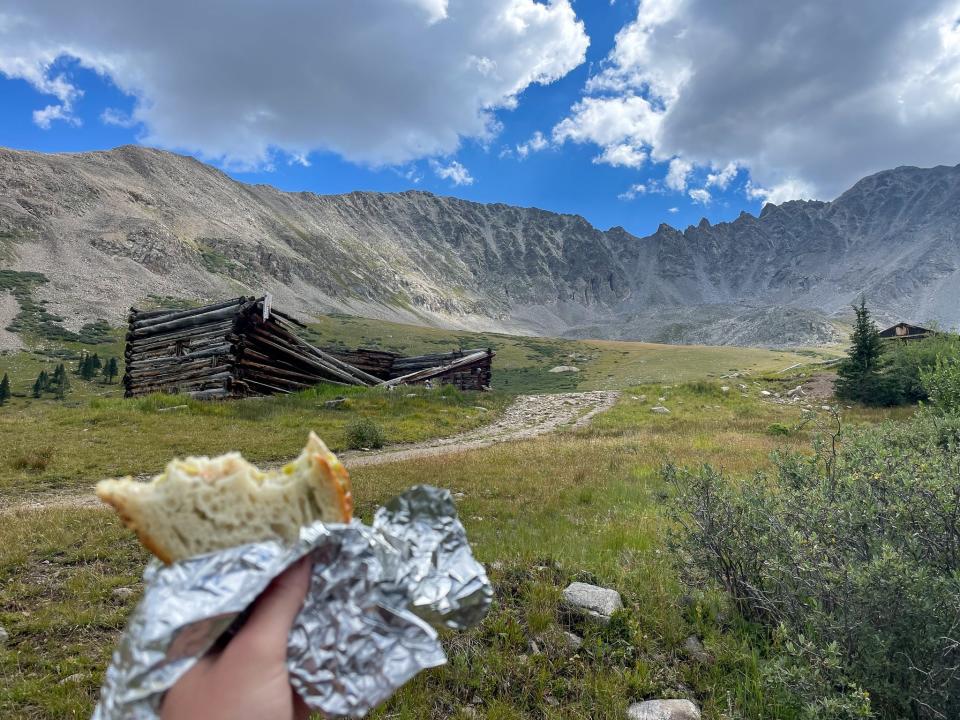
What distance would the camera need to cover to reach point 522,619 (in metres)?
4.07

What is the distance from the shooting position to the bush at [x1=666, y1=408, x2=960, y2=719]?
266 centimetres

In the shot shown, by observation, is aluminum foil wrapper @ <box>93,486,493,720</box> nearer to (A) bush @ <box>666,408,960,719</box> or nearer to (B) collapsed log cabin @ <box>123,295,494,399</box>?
(A) bush @ <box>666,408,960,719</box>

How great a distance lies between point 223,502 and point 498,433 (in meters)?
15.1

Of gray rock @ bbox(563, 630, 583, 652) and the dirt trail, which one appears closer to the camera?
gray rock @ bbox(563, 630, 583, 652)

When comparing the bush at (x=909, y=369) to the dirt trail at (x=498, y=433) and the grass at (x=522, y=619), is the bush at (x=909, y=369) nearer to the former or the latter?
the dirt trail at (x=498, y=433)

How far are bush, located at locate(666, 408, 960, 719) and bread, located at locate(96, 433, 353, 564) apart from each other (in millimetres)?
2568

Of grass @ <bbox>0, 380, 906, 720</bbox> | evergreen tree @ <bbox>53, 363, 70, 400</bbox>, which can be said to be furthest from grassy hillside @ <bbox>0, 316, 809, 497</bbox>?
evergreen tree @ <bbox>53, 363, 70, 400</bbox>

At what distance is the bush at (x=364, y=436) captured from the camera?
516 inches

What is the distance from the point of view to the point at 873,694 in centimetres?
282

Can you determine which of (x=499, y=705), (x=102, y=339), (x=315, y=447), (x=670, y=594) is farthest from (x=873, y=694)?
(x=102, y=339)

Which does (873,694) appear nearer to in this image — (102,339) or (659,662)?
(659,662)

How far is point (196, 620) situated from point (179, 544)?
0.34m

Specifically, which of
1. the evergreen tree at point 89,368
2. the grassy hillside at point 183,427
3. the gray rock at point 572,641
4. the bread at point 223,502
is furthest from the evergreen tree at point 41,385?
the bread at point 223,502

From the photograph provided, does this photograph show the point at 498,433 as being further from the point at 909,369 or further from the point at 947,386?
the point at 909,369
